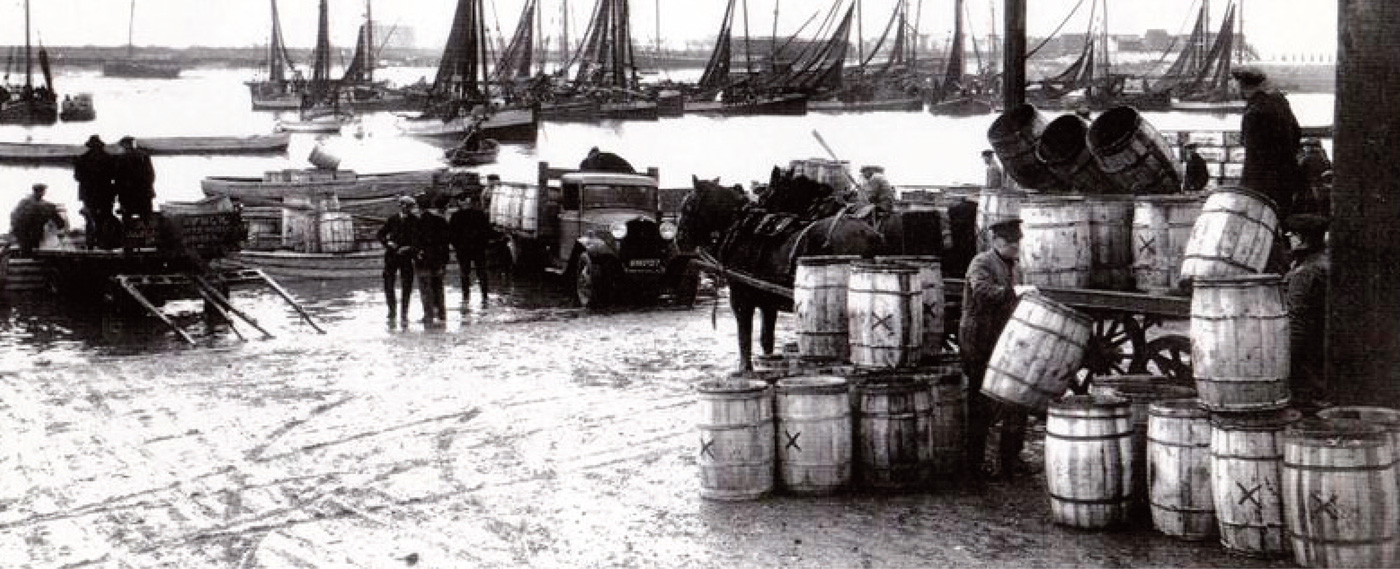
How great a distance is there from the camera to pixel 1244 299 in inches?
319

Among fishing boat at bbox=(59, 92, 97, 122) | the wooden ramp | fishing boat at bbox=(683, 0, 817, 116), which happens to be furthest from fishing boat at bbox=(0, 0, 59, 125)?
the wooden ramp

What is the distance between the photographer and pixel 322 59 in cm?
11025

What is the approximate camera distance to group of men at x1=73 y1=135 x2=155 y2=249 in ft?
69.5

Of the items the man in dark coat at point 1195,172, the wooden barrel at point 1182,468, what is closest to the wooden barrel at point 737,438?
the wooden barrel at point 1182,468

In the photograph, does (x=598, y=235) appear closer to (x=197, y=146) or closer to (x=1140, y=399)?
(x=1140, y=399)

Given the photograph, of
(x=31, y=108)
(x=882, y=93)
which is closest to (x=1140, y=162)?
(x=31, y=108)

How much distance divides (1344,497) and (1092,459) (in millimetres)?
1486

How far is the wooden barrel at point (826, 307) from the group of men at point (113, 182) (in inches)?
518

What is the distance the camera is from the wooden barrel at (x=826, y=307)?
432 inches

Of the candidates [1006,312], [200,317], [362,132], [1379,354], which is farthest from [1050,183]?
[362,132]

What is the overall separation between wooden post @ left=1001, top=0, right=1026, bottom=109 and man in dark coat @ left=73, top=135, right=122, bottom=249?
41.6 ft

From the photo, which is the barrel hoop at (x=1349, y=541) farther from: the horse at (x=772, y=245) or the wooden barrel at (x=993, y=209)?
the horse at (x=772, y=245)

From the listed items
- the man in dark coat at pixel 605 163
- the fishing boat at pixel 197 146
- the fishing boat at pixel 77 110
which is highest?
the fishing boat at pixel 77 110

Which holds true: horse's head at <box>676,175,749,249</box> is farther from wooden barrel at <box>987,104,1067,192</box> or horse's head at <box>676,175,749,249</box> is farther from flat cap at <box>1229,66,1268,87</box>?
flat cap at <box>1229,66,1268,87</box>
